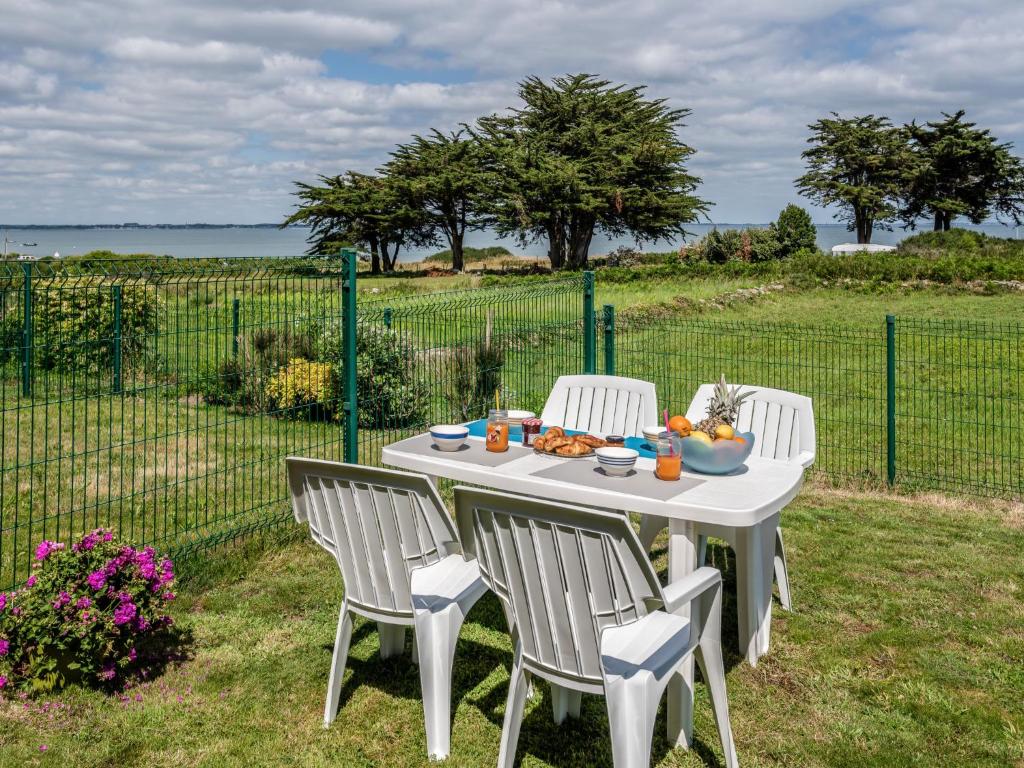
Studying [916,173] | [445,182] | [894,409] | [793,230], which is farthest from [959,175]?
[894,409]

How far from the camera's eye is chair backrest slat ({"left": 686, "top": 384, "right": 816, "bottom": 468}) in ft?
15.9

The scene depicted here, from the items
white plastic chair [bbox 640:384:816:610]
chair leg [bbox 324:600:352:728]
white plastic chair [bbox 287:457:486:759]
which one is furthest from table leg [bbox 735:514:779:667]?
chair leg [bbox 324:600:352:728]

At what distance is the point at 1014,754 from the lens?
Answer: 306 centimetres

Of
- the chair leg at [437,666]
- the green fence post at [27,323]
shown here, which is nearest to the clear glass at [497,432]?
the chair leg at [437,666]

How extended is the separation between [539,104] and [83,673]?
37.6 m

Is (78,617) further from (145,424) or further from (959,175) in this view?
(959,175)

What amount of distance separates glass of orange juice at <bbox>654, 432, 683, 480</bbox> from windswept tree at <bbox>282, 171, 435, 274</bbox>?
33802 millimetres

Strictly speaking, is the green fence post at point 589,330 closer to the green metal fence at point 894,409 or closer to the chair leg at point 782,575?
the green metal fence at point 894,409

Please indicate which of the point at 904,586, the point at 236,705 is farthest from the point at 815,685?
the point at 236,705

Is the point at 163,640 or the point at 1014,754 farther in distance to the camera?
the point at 163,640

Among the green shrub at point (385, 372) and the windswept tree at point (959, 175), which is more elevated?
the windswept tree at point (959, 175)

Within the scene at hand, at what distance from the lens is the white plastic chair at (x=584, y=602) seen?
249 centimetres

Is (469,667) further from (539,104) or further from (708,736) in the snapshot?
(539,104)

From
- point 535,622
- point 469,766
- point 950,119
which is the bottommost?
point 469,766
